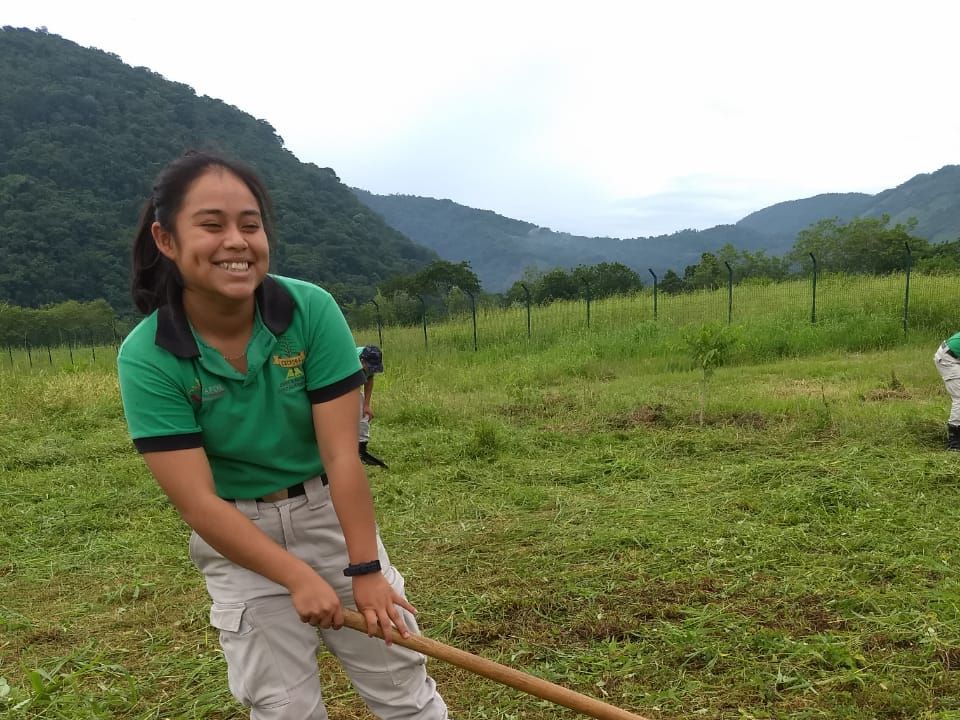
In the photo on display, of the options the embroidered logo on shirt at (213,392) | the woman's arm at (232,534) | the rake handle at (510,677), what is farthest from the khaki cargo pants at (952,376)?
the embroidered logo on shirt at (213,392)

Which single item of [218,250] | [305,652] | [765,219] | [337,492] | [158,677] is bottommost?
[158,677]

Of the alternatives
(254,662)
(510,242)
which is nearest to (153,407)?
(254,662)

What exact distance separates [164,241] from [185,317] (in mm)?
167

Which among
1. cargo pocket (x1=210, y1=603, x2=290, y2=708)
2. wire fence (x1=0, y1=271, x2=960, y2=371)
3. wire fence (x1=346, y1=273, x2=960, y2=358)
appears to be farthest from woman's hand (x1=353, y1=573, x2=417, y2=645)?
wire fence (x1=346, y1=273, x2=960, y2=358)

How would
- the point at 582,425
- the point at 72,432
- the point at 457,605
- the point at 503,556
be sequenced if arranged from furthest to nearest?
the point at 72,432
the point at 582,425
the point at 503,556
the point at 457,605

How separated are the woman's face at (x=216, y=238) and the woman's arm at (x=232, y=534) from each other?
0.36 m

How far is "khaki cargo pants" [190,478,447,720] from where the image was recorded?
5.12 ft

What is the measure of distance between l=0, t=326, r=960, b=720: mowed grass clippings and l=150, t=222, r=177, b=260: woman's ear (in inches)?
61.9

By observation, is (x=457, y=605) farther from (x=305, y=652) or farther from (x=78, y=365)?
(x=78, y=365)

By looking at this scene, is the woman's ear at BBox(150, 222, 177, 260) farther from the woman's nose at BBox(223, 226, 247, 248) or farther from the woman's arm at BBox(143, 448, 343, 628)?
the woman's arm at BBox(143, 448, 343, 628)

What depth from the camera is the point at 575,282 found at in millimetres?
26859

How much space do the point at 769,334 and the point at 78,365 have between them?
1346 centimetres

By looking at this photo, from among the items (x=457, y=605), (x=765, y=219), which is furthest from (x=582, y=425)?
(x=765, y=219)

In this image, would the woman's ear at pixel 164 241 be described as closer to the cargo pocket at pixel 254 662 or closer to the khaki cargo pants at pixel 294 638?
the khaki cargo pants at pixel 294 638
